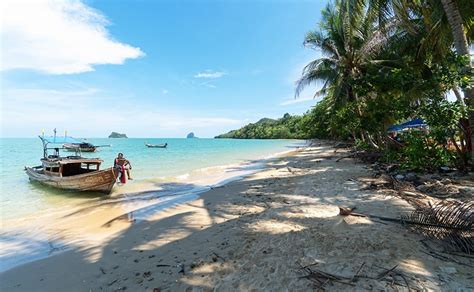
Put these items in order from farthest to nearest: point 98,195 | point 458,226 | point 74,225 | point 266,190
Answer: point 98,195, point 266,190, point 74,225, point 458,226

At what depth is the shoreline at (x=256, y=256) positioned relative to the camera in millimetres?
2994

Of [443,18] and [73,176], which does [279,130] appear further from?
[73,176]

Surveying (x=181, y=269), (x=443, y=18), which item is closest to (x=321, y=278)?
(x=181, y=269)

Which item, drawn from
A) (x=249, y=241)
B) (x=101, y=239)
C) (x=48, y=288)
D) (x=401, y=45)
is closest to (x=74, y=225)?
(x=101, y=239)

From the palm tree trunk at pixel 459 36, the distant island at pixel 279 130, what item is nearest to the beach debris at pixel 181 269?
the palm tree trunk at pixel 459 36

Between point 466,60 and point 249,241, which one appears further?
point 466,60

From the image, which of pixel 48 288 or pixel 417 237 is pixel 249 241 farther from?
pixel 48 288

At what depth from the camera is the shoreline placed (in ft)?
9.82

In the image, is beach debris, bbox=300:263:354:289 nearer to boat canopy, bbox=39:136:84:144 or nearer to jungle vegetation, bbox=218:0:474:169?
jungle vegetation, bbox=218:0:474:169

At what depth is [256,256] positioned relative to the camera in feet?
12.3

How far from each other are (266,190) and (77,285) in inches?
250

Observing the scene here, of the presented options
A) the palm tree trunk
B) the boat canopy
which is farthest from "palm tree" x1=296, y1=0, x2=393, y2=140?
the boat canopy

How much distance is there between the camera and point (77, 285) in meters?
3.66

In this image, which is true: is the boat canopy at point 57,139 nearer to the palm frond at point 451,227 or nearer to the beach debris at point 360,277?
the beach debris at point 360,277
